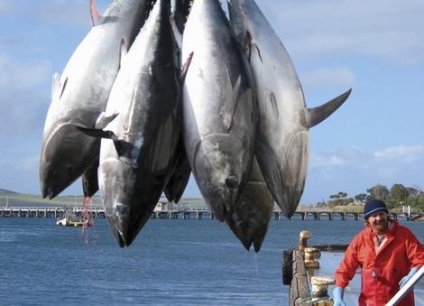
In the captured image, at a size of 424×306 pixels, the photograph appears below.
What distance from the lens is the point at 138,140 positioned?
3297 mm

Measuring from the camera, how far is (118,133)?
3312 mm

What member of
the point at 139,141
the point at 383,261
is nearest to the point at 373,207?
the point at 383,261

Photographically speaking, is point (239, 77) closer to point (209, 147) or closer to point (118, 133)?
point (209, 147)

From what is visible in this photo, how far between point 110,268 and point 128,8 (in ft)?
228

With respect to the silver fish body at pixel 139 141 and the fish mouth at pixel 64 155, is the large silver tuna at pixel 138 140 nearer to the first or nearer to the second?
the silver fish body at pixel 139 141

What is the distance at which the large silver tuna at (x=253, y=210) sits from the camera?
3.50 meters

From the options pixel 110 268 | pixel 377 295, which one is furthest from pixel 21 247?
pixel 377 295

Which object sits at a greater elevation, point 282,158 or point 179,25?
point 179,25

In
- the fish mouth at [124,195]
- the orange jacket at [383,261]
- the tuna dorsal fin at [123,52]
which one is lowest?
the orange jacket at [383,261]

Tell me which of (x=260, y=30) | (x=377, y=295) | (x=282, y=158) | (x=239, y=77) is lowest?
(x=377, y=295)

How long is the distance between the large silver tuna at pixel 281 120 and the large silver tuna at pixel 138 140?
0.33 meters

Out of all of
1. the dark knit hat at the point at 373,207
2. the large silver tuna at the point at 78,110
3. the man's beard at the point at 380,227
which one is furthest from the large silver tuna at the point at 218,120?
the man's beard at the point at 380,227

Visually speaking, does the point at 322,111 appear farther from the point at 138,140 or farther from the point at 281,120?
the point at 138,140

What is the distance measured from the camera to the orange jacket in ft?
23.7
